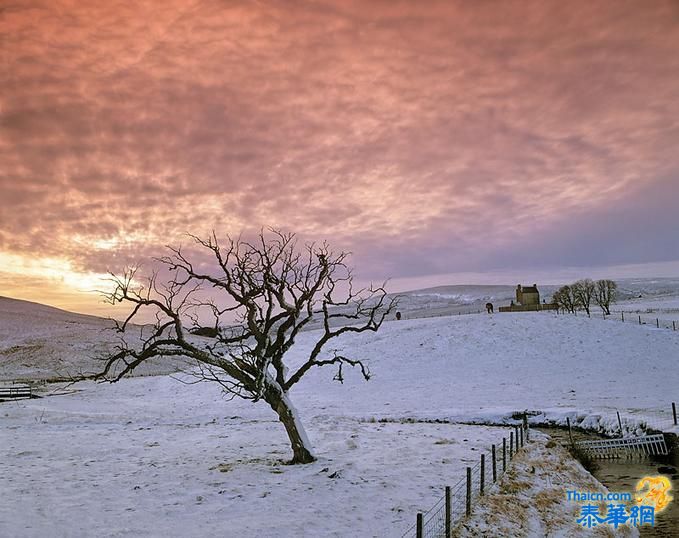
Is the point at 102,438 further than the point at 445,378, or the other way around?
the point at 445,378

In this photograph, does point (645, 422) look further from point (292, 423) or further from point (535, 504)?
point (292, 423)

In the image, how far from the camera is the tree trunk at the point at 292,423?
1588cm

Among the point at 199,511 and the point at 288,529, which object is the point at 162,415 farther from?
the point at 288,529

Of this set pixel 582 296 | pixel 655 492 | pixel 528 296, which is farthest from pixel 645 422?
pixel 582 296

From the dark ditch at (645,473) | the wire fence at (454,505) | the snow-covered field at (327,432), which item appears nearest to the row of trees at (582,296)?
the snow-covered field at (327,432)

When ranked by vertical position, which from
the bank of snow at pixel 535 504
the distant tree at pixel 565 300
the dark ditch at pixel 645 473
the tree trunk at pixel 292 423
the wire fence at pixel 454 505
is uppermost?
the distant tree at pixel 565 300

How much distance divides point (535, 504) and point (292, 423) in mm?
7508

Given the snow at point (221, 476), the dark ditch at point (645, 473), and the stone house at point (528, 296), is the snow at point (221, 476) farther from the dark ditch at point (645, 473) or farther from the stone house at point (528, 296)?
the stone house at point (528, 296)

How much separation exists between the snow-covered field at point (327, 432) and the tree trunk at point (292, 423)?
0.58 m

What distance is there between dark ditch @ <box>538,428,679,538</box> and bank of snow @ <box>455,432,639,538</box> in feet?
2.45

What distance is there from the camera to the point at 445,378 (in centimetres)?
4175

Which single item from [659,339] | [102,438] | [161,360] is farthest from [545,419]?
[161,360]

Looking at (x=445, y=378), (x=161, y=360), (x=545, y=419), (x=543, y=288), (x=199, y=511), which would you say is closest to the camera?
(x=199, y=511)

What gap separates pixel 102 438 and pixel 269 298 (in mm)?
13772
